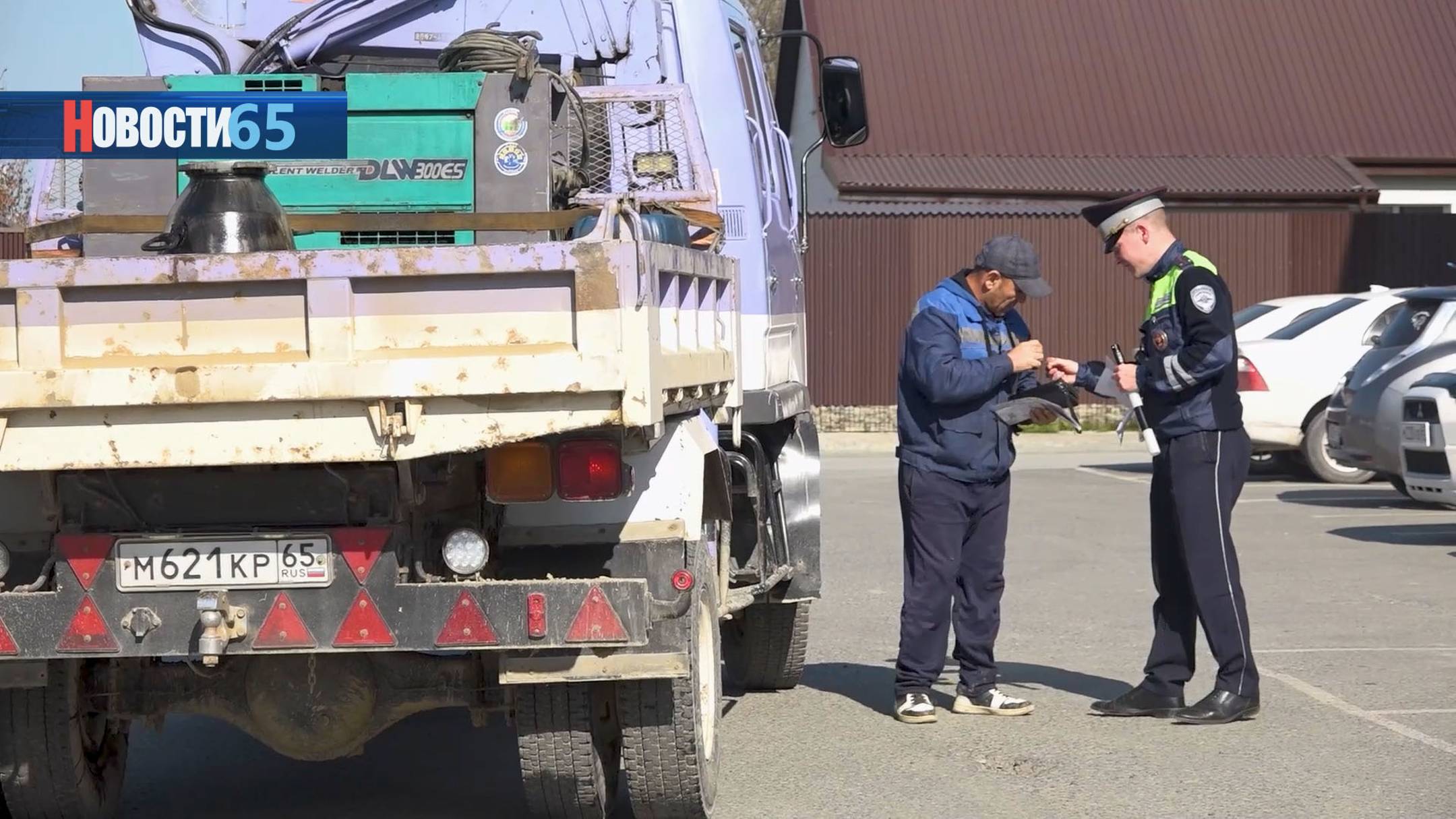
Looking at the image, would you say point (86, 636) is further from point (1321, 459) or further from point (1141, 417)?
point (1321, 459)

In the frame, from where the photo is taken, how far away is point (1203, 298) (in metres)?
6.97

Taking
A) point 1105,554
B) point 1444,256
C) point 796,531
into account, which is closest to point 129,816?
point 796,531

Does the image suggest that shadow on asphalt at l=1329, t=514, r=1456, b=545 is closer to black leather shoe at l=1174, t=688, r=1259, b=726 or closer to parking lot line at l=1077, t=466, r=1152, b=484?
parking lot line at l=1077, t=466, r=1152, b=484

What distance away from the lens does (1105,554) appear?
12297 mm

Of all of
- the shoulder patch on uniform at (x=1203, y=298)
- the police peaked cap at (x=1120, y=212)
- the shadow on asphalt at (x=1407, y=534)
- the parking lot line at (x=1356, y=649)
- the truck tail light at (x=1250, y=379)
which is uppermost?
the police peaked cap at (x=1120, y=212)

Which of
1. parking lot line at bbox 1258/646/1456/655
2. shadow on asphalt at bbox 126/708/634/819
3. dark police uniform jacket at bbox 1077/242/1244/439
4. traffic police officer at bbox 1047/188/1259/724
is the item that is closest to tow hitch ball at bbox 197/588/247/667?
shadow on asphalt at bbox 126/708/634/819

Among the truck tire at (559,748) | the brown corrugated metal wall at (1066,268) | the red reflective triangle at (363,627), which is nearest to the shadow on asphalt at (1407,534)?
the truck tire at (559,748)

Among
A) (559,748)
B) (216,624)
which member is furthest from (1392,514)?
(216,624)

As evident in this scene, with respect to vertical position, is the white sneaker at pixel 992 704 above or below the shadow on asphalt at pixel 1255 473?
below

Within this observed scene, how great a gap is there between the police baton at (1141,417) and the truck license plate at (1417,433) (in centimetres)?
538

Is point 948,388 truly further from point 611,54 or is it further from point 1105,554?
point 1105,554

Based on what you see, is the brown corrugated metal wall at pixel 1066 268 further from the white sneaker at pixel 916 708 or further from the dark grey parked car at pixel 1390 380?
the white sneaker at pixel 916 708

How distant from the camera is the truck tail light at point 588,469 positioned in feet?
16.0

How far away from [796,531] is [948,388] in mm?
932
